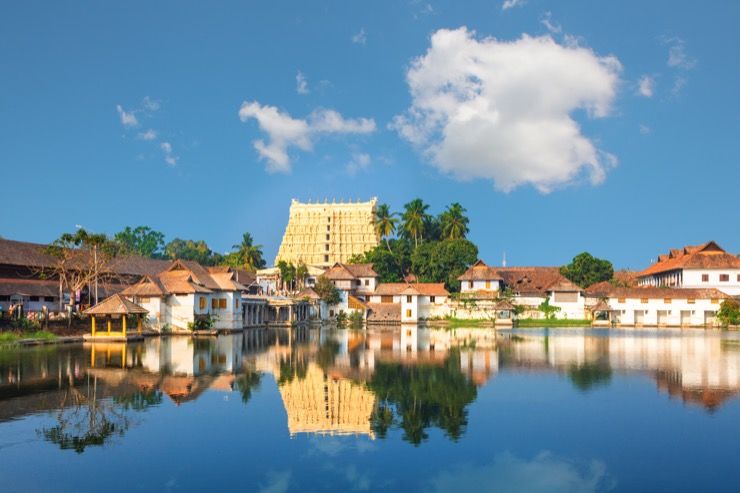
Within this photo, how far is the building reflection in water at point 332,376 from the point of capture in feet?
52.8

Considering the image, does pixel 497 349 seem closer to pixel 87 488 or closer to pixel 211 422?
pixel 211 422

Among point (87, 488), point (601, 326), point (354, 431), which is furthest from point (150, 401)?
point (601, 326)

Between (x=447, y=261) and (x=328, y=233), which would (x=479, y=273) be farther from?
(x=328, y=233)

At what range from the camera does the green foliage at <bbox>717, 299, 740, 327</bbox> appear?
6169cm

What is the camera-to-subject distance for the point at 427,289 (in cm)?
7038

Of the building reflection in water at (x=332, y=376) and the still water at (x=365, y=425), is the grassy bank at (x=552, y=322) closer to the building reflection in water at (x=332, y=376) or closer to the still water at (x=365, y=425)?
the building reflection in water at (x=332, y=376)

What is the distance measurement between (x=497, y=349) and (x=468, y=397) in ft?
55.0

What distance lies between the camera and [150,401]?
710 inches

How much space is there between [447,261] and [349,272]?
10.8m

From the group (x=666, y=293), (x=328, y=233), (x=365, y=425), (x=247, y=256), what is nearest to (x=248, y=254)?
(x=247, y=256)

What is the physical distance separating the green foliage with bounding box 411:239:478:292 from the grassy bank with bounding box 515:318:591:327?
9.54 m

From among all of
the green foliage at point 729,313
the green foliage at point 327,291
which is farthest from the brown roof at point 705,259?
the green foliage at point 327,291

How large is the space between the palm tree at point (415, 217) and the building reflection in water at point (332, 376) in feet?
158

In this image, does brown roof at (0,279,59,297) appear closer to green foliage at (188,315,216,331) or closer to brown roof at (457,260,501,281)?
green foliage at (188,315,216,331)
